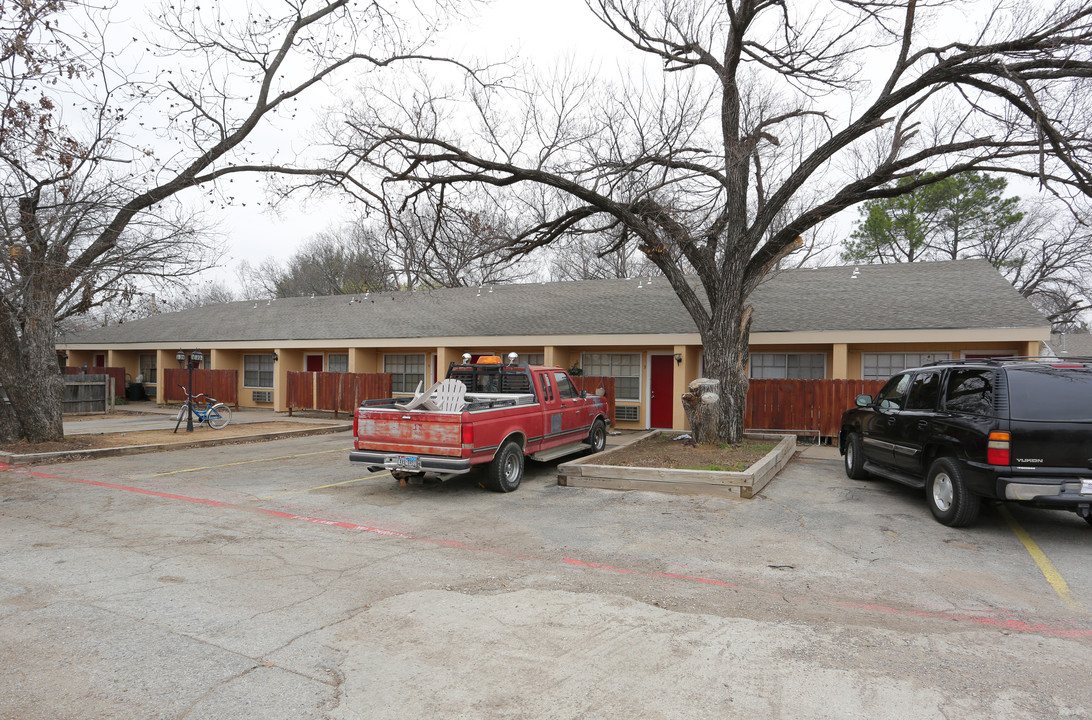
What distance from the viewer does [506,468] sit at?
31.8 ft

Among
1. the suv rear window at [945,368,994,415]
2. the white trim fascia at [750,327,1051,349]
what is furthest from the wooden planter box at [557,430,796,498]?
the white trim fascia at [750,327,1051,349]

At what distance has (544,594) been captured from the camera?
5227 millimetres

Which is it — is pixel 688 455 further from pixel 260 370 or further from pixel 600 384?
pixel 260 370

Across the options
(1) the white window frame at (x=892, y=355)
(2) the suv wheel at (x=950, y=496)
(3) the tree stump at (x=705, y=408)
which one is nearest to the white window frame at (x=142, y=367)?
(3) the tree stump at (x=705, y=408)

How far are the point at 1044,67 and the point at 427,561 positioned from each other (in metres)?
11.9

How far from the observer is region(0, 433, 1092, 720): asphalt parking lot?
353 cm

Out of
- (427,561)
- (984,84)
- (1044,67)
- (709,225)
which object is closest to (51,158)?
(427,561)

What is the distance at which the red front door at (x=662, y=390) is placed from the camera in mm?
18875

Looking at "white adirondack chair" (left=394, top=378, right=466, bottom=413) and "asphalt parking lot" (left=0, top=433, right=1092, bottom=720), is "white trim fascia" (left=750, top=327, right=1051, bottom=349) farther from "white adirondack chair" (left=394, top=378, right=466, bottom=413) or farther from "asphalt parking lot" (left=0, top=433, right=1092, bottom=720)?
"white adirondack chair" (left=394, top=378, right=466, bottom=413)

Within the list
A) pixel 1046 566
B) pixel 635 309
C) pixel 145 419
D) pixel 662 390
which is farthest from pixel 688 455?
pixel 145 419

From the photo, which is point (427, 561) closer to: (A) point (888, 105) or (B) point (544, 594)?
(B) point (544, 594)

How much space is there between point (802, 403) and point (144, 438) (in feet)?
53.6

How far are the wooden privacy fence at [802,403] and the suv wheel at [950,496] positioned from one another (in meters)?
7.72

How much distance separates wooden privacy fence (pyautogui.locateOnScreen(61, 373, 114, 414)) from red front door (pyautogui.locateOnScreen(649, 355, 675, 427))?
808 inches
